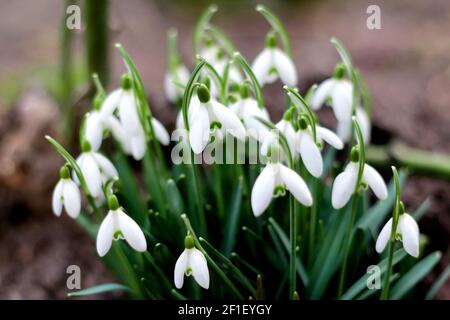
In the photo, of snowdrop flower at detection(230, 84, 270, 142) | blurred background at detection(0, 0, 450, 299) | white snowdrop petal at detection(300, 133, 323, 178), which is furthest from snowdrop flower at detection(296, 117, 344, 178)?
blurred background at detection(0, 0, 450, 299)

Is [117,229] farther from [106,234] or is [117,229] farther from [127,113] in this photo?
[127,113]

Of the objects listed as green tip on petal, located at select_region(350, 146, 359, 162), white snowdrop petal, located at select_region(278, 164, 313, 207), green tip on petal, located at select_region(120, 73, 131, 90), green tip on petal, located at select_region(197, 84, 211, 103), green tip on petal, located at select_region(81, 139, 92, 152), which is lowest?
white snowdrop petal, located at select_region(278, 164, 313, 207)

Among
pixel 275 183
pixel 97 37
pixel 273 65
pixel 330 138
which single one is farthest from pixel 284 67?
pixel 97 37

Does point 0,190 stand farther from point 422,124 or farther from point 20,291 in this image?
point 422,124

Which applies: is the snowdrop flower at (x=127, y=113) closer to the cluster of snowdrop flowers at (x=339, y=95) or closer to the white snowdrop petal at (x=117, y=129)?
the white snowdrop petal at (x=117, y=129)

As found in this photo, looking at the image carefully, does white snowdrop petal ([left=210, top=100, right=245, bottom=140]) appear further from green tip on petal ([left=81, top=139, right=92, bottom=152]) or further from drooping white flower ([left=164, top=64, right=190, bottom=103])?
drooping white flower ([left=164, top=64, right=190, bottom=103])

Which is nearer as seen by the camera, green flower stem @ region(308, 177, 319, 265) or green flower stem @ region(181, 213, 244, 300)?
green flower stem @ region(181, 213, 244, 300)
